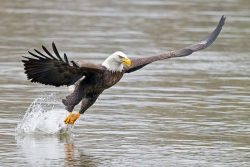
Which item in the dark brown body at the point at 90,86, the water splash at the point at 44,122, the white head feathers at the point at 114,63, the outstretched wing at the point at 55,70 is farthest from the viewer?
the water splash at the point at 44,122

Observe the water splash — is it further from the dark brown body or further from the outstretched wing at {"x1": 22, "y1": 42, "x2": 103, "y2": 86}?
the outstretched wing at {"x1": 22, "y1": 42, "x2": 103, "y2": 86}

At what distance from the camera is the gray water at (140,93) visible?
30.7 ft

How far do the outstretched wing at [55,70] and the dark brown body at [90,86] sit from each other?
111 millimetres

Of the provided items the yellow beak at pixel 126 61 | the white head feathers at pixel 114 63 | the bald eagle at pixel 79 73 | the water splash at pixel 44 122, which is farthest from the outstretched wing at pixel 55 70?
the water splash at pixel 44 122

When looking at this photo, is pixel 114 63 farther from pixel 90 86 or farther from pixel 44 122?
pixel 44 122

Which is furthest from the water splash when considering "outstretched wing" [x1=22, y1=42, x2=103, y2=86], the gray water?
"outstretched wing" [x1=22, y1=42, x2=103, y2=86]

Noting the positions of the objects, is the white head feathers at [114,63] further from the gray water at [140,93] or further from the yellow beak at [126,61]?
the gray water at [140,93]

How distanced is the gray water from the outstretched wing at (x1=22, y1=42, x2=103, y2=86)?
0.74 metres

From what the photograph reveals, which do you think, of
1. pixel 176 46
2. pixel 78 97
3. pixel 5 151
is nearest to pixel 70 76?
pixel 78 97

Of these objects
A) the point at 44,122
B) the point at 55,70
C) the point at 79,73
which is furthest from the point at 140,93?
the point at 55,70

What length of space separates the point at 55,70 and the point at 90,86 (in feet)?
2.12

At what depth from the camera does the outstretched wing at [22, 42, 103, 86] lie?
31.6 ft

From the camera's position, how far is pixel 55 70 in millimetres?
9828

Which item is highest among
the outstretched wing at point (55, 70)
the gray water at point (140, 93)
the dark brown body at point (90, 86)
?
the outstretched wing at point (55, 70)
